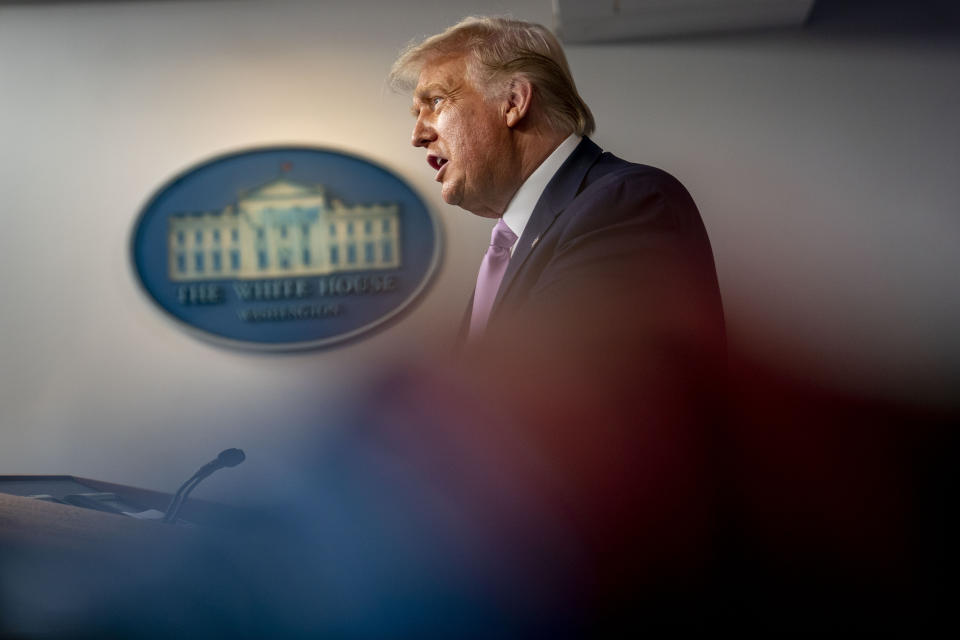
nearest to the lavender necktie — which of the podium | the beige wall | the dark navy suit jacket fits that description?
the dark navy suit jacket

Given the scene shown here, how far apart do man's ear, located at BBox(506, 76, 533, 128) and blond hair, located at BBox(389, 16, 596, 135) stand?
0.6 inches

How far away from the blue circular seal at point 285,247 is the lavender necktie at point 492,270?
67 cm

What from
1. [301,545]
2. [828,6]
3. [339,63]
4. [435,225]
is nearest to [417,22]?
[339,63]

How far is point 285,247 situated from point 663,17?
1.24 metres

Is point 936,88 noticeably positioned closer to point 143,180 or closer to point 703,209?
point 703,209

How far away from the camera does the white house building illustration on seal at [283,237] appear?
249 cm

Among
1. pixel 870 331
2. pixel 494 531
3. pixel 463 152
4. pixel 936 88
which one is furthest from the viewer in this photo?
pixel 936 88

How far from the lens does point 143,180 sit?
2572 mm

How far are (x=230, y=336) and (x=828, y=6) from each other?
1.95 meters

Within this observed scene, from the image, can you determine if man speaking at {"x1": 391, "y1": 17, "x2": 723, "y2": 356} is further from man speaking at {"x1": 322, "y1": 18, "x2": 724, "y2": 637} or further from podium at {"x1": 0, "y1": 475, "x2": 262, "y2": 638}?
podium at {"x1": 0, "y1": 475, "x2": 262, "y2": 638}

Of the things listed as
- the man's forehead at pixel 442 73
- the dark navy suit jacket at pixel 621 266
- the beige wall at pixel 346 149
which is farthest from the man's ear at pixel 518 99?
the beige wall at pixel 346 149

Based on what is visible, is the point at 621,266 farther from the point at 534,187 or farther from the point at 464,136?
the point at 464,136

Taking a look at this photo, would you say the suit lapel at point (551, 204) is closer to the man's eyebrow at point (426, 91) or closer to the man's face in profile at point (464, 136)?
the man's face in profile at point (464, 136)

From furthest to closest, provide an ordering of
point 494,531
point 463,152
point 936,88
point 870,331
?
point 936,88 < point 870,331 < point 463,152 < point 494,531
